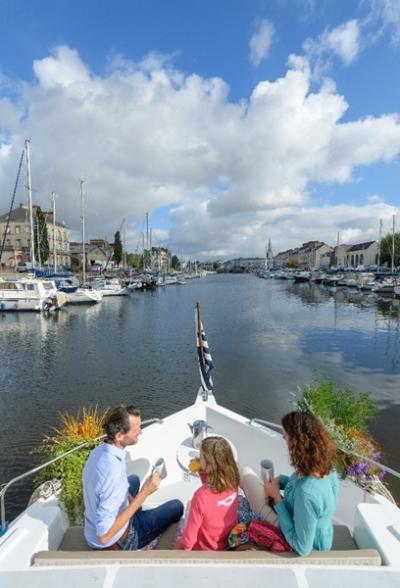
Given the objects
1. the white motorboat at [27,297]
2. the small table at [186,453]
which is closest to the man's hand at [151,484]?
the small table at [186,453]

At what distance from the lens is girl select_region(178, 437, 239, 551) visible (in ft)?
8.66

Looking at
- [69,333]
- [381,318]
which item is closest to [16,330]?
[69,333]

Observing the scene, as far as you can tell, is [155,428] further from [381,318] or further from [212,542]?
[381,318]

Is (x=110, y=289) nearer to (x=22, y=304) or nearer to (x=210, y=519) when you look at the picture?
(x=22, y=304)

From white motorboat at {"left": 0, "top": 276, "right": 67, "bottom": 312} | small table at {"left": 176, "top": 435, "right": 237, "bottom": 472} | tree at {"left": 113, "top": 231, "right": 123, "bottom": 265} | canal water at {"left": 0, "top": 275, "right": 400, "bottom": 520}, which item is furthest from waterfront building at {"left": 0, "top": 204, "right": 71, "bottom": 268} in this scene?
small table at {"left": 176, "top": 435, "right": 237, "bottom": 472}

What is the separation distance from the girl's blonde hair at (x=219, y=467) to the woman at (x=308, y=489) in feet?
1.40

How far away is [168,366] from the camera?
15.7 metres

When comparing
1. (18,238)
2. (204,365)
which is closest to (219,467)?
(204,365)

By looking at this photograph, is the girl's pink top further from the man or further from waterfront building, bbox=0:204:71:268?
waterfront building, bbox=0:204:71:268

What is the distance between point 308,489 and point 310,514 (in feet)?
0.54

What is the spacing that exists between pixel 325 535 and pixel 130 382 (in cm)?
1170

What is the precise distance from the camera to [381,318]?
2945cm

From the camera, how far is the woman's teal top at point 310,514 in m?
2.34

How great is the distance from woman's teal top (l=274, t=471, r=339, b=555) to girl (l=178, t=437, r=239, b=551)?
1.39 feet
